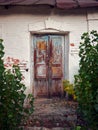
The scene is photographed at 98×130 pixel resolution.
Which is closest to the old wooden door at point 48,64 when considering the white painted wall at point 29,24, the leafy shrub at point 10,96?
the white painted wall at point 29,24

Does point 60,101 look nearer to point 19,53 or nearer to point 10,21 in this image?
point 19,53

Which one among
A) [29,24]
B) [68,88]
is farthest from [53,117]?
[29,24]

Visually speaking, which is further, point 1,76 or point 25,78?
point 25,78

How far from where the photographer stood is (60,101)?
10.2m

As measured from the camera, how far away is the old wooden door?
35.1 feet

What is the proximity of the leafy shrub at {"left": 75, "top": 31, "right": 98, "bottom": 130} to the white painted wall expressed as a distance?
11.1 feet

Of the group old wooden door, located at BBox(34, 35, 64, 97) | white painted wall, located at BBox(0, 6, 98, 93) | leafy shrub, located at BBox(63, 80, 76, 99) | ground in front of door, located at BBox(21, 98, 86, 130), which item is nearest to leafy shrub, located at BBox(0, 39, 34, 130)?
ground in front of door, located at BBox(21, 98, 86, 130)

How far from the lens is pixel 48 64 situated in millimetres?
10695

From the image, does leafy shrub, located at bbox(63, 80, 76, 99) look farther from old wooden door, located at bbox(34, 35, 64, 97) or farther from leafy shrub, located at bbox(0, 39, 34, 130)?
leafy shrub, located at bbox(0, 39, 34, 130)

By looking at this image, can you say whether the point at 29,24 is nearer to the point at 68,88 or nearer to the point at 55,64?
the point at 55,64

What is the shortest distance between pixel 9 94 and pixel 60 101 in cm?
375

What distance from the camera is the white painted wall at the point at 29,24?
10406 mm

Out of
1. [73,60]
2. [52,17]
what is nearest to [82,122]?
[73,60]

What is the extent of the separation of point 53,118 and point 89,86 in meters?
1.82
